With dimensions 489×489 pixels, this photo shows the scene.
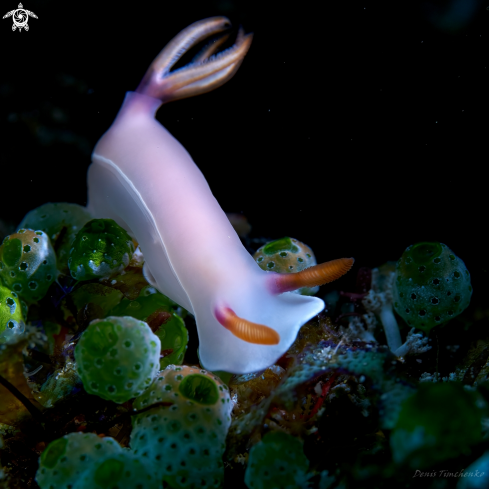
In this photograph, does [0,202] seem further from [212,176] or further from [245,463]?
[245,463]

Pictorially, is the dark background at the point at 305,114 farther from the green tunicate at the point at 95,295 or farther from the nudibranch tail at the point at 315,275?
the green tunicate at the point at 95,295

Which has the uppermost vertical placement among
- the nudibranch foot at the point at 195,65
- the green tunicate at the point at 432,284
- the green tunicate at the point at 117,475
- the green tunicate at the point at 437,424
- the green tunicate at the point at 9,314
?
the nudibranch foot at the point at 195,65

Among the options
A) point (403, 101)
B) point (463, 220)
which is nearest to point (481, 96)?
point (403, 101)

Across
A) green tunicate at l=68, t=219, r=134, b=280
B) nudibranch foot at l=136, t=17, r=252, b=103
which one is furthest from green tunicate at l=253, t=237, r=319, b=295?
nudibranch foot at l=136, t=17, r=252, b=103

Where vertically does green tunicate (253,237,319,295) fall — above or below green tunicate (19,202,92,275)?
below

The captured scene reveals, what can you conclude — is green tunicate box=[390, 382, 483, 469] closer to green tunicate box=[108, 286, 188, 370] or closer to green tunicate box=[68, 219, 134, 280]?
green tunicate box=[108, 286, 188, 370]

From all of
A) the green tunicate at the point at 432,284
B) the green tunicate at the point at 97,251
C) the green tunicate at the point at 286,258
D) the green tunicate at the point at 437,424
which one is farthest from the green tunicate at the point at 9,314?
the green tunicate at the point at 432,284
